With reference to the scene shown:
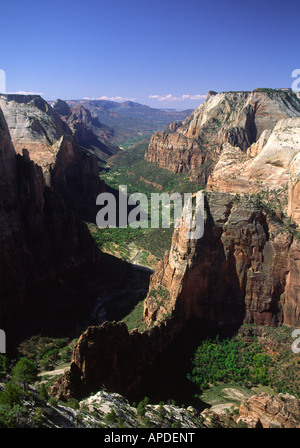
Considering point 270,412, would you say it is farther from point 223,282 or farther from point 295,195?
point 295,195

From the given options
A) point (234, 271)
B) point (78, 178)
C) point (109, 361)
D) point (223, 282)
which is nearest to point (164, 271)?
point (223, 282)

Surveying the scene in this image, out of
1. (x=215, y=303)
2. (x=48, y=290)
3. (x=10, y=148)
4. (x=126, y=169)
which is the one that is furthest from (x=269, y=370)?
(x=126, y=169)

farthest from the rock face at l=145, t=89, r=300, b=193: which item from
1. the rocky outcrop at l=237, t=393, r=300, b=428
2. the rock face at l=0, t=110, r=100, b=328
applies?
the rocky outcrop at l=237, t=393, r=300, b=428

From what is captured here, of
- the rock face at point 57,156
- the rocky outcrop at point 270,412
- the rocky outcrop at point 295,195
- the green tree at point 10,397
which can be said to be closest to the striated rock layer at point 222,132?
the rocky outcrop at point 295,195

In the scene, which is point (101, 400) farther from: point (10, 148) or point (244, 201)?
point (10, 148)

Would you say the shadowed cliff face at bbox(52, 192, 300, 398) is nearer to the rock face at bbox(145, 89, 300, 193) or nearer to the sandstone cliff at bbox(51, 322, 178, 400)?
the sandstone cliff at bbox(51, 322, 178, 400)
